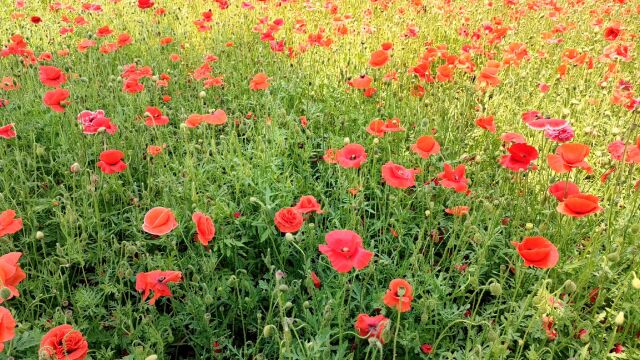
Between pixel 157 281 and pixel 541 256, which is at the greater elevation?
pixel 541 256

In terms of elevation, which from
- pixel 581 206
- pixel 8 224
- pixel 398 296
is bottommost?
pixel 398 296

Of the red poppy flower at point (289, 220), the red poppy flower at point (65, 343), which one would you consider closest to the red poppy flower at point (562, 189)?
the red poppy flower at point (289, 220)

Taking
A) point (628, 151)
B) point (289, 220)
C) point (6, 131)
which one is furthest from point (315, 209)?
point (6, 131)

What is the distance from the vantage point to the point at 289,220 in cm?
192

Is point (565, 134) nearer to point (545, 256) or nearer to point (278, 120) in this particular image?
point (545, 256)

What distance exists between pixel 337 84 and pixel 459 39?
7.24 feet

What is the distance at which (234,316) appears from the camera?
2096 mm

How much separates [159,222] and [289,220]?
1.59ft

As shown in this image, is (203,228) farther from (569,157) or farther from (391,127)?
(569,157)

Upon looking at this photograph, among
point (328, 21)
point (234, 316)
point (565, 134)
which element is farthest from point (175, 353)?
point (328, 21)

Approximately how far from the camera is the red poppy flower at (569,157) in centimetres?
200

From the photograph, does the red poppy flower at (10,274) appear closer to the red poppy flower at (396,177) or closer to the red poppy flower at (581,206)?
the red poppy flower at (396,177)

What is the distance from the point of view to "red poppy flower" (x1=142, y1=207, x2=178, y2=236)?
68.9 inches

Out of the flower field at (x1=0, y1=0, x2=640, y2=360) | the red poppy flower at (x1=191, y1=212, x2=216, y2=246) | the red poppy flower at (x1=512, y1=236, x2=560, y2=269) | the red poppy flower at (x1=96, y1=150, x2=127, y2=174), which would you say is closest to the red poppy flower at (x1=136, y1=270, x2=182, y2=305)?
the flower field at (x1=0, y1=0, x2=640, y2=360)
